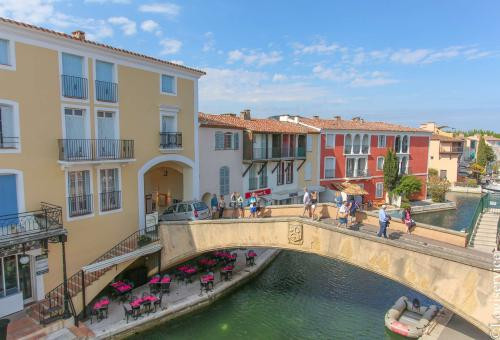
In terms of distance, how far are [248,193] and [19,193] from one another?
64.4 feet

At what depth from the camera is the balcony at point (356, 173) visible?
4278 cm

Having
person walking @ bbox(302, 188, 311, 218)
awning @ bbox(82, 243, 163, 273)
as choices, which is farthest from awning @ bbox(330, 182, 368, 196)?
awning @ bbox(82, 243, 163, 273)

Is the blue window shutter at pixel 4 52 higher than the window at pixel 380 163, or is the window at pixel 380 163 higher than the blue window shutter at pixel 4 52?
the blue window shutter at pixel 4 52

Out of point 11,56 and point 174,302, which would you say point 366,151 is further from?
point 11,56

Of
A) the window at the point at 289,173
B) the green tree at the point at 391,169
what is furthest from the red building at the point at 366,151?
the window at the point at 289,173

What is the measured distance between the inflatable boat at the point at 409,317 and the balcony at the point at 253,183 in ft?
55.3

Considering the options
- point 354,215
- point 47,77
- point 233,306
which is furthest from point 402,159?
point 47,77

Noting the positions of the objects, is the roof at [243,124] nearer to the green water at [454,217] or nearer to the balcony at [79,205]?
the balcony at [79,205]

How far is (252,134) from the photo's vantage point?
3053 centimetres

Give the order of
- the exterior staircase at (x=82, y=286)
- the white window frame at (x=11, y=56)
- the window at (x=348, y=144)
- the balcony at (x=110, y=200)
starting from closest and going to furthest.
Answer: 1. the white window frame at (x=11, y=56)
2. the exterior staircase at (x=82, y=286)
3. the balcony at (x=110, y=200)
4. the window at (x=348, y=144)

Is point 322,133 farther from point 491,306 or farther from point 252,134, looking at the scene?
point 491,306

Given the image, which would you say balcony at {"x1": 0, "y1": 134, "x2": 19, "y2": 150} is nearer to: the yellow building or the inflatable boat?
the yellow building

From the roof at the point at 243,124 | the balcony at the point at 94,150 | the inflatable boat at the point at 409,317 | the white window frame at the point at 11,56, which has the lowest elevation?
the inflatable boat at the point at 409,317

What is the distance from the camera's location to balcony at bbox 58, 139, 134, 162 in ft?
55.4
